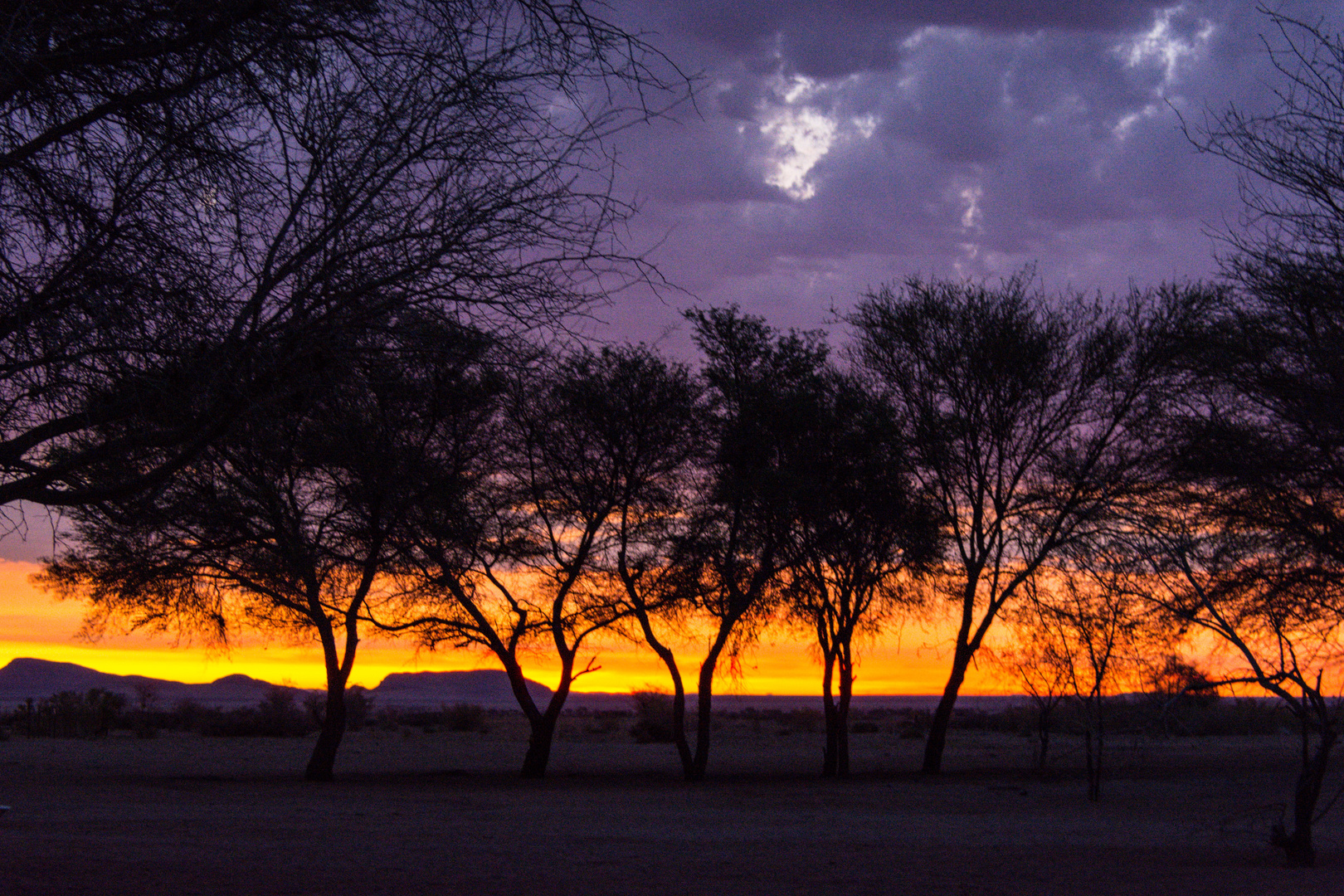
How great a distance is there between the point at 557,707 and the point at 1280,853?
15429 millimetres

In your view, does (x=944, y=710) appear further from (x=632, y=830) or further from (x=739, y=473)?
(x=632, y=830)

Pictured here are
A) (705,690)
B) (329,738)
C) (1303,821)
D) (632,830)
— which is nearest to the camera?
(1303,821)

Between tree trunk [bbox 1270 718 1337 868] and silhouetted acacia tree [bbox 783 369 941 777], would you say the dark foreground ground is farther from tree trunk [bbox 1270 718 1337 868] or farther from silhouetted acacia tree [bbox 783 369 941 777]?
silhouetted acacia tree [bbox 783 369 941 777]

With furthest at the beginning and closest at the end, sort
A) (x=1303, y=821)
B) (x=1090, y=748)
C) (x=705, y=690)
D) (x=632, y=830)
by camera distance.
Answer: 1. (x=705, y=690)
2. (x=1090, y=748)
3. (x=632, y=830)
4. (x=1303, y=821)

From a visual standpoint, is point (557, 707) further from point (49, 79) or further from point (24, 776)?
point (49, 79)

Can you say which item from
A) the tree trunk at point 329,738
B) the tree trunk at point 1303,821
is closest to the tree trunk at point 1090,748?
the tree trunk at point 1303,821

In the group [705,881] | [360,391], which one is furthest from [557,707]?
[360,391]

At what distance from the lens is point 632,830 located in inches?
627

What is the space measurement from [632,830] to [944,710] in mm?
13452

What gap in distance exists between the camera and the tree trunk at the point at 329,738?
23.7 meters

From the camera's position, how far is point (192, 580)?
22.5m

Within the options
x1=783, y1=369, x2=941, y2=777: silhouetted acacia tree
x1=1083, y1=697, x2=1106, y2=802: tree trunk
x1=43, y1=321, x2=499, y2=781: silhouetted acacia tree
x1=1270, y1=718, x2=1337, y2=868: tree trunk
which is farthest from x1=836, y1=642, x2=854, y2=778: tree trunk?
x1=1270, y1=718, x2=1337, y2=868: tree trunk

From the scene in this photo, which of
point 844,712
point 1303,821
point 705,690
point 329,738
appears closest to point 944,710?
point 844,712

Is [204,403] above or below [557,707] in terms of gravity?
above
